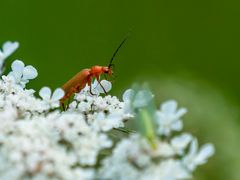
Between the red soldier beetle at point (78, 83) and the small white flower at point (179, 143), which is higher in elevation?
the red soldier beetle at point (78, 83)

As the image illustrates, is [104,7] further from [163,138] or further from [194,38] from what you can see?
[163,138]

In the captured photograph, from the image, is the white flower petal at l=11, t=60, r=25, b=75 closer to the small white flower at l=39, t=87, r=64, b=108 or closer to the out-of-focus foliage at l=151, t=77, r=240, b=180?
the small white flower at l=39, t=87, r=64, b=108

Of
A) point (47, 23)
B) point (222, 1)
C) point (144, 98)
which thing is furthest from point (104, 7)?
point (144, 98)

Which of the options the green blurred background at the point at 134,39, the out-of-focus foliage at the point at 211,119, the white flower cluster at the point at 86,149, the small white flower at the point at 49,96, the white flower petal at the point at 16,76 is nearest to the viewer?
the white flower cluster at the point at 86,149

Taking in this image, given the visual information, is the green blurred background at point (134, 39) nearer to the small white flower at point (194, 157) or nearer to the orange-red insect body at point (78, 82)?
the orange-red insect body at point (78, 82)

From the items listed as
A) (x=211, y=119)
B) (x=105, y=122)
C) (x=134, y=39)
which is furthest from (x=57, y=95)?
(x=134, y=39)

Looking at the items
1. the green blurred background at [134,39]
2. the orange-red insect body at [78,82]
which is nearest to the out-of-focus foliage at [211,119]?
the green blurred background at [134,39]
